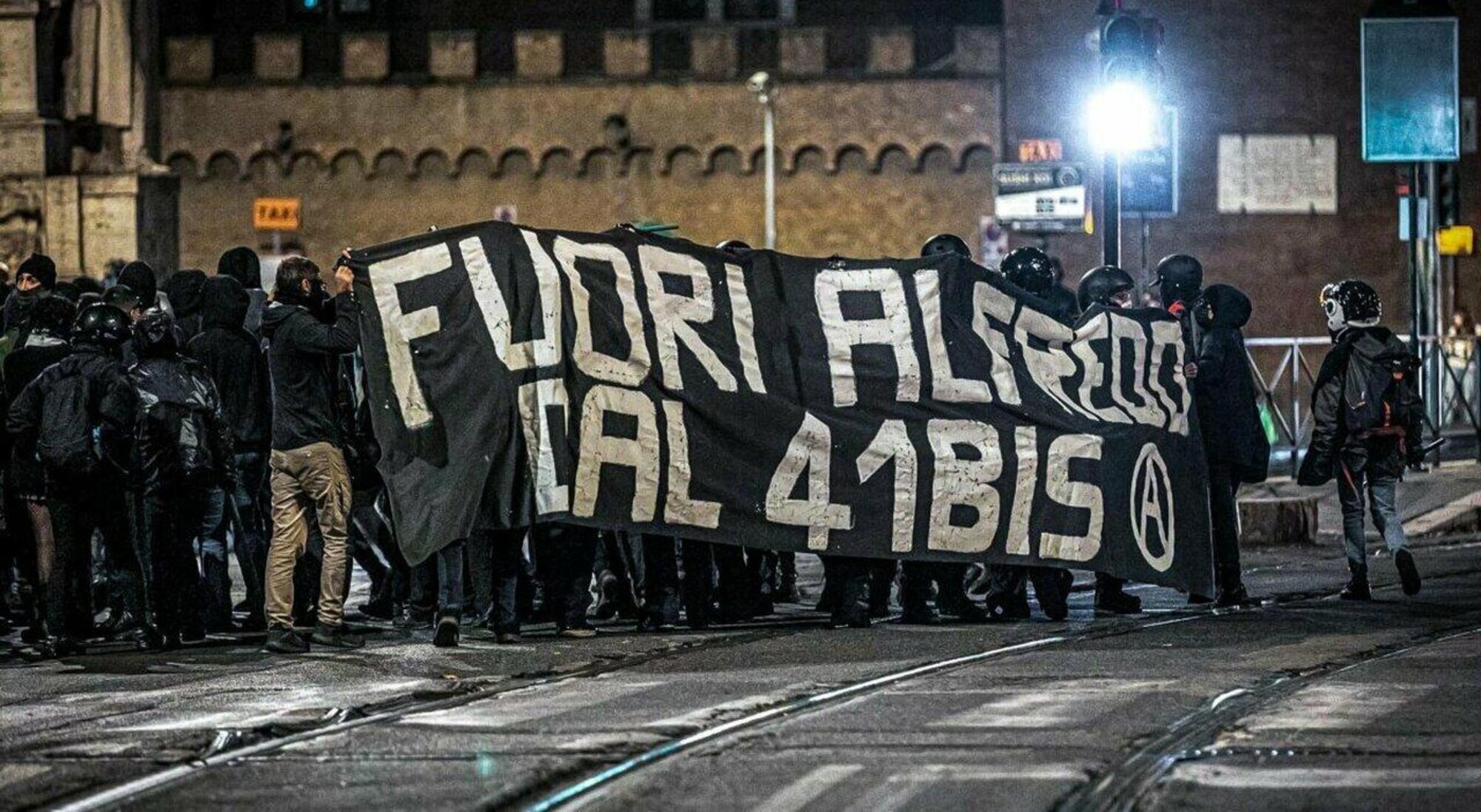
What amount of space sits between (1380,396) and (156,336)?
6.47m

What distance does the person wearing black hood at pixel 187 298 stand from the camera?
15.4 metres

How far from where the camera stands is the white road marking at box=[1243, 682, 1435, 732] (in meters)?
10.6

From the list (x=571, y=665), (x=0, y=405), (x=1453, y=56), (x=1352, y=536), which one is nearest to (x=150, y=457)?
(x=0, y=405)

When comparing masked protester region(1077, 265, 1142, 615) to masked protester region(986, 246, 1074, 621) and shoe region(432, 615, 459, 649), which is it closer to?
masked protester region(986, 246, 1074, 621)

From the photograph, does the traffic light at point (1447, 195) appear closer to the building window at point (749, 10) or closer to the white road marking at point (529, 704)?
the building window at point (749, 10)

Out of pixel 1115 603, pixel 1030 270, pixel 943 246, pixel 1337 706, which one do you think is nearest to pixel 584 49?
pixel 943 246

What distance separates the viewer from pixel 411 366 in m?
13.9

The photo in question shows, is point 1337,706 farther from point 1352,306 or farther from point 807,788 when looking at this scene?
point 1352,306

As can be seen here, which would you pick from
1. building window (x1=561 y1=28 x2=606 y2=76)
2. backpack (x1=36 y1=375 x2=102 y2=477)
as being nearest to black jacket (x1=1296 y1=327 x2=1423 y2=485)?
backpack (x1=36 y1=375 x2=102 y2=477)

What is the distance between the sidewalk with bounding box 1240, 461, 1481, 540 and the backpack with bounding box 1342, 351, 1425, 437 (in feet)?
18.5

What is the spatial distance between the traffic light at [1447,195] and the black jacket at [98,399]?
2368 cm

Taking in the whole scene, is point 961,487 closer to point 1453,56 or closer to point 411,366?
point 411,366

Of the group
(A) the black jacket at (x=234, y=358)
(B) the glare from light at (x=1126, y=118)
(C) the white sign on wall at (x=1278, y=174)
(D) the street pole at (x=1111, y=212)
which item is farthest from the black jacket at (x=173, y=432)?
(C) the white sign on wall at (x=1278, y=174)

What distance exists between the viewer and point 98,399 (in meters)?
13.8
